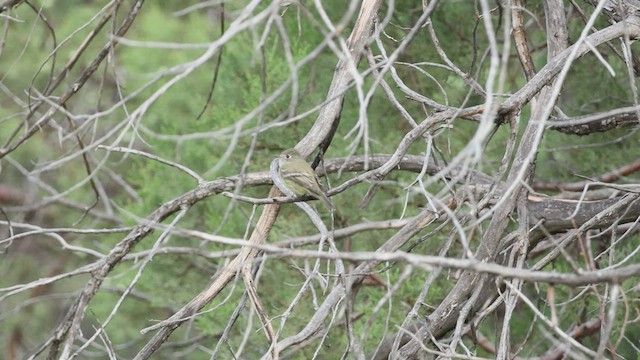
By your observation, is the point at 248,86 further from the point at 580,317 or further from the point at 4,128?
the point at 4,128

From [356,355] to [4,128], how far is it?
21.6ft

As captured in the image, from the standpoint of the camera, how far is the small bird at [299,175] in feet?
12.4

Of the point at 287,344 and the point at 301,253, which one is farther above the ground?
the point at 301,253

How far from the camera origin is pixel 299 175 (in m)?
4.08

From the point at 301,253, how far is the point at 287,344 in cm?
85

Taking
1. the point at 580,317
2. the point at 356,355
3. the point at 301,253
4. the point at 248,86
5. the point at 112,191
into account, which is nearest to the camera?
the point at 301,253

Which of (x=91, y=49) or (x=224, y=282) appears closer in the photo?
(x=224, y=282)

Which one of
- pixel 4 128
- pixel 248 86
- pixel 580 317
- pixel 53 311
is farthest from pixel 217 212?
pixel 53 311

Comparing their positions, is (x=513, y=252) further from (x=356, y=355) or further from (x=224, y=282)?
(x=224, y=282)

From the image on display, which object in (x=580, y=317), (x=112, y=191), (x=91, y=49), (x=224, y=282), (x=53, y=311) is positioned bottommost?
(x=53, y=311)

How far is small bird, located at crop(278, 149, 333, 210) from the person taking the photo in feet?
12.4

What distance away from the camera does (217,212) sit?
661cm

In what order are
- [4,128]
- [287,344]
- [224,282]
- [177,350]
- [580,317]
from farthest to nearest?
[4,128]
[177,350]
[580,317]
[224,282]
[287,344]

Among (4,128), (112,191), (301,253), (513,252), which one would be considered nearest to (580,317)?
(513,252)
